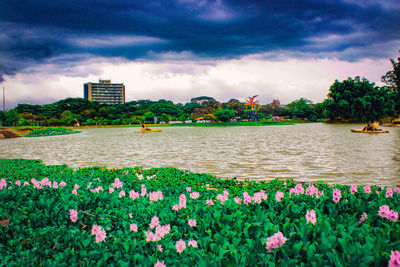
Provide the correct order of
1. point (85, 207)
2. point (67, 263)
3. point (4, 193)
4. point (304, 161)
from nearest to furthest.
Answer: point (67, 263), point (85, 207), point (4, 193), point (304, 161)

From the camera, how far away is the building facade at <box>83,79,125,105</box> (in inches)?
5320

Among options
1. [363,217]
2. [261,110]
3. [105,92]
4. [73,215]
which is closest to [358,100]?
[261,110]

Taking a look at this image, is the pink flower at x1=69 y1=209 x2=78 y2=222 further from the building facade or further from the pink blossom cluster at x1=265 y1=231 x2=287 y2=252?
the building facade

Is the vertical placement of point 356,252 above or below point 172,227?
above

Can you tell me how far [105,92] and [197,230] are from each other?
144 meters

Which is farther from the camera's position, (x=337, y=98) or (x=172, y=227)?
(x=337, y=98)

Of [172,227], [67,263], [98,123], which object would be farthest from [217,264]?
[98,123]

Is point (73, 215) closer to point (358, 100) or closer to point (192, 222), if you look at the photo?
point (192, 222)

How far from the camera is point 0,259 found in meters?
2.48

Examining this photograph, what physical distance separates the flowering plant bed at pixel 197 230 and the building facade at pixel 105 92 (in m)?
139

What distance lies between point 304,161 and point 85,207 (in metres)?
7.37

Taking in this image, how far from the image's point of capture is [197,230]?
2893 millimetres

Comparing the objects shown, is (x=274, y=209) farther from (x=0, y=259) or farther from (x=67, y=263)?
(x=0, y=259)

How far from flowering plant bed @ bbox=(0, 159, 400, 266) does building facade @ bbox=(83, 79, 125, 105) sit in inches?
5491
